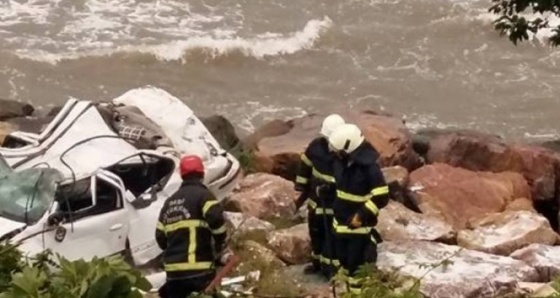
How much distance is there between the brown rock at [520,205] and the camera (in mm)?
12031

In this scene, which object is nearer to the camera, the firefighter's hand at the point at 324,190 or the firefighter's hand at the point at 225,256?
the firefighter's hand at the point at 324,190

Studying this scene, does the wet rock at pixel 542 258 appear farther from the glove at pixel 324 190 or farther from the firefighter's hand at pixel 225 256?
the firefighter's hand at pixel 225 256

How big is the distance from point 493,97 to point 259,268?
10.3 m

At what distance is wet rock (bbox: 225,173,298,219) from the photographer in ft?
37.5

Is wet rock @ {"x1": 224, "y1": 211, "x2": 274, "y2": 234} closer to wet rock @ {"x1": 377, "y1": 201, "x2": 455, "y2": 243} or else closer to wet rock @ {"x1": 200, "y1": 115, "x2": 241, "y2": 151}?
wet rock @ {"x1": 377, "y1": 201, "x2": 455, "y2": 243}

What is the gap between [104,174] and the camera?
9.85 m

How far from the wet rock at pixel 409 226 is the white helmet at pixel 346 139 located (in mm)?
1914

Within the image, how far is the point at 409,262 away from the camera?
9891 mm

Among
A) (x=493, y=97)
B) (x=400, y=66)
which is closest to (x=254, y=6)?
(x=400, y=66)

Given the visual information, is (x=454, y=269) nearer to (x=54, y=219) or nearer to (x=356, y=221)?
(x=356, y=221)

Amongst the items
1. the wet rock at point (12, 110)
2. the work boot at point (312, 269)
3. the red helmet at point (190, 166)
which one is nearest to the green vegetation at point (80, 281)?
the red helmet at point (190, 166)

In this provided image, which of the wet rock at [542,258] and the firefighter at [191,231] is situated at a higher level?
the firefighter at [191,231]

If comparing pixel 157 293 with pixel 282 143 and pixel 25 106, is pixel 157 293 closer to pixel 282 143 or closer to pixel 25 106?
pixel 282 143


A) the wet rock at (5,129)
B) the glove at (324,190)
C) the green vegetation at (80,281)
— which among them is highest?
the green vegetation at (80,281)
